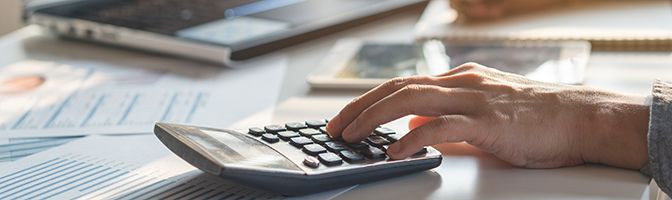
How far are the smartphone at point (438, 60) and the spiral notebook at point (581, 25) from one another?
26 mm

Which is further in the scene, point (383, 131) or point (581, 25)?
point (581, 25)

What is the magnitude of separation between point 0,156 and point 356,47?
45 centimetres

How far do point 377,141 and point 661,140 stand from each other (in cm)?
20

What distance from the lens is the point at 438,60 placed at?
995 mm

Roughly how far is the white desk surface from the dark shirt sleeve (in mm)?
14

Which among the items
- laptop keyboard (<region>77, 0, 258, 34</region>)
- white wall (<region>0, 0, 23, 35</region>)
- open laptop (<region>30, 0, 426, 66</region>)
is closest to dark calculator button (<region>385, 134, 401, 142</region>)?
open laptop (<region>30, 0, 426, 66</region>)

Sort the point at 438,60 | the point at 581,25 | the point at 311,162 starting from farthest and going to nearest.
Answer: the point at 581,25 < the point at 438,60 < the point at 311,162

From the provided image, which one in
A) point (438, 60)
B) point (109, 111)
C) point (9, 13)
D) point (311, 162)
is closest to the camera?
point (311, 162)

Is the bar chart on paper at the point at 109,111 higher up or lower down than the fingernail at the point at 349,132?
lower down

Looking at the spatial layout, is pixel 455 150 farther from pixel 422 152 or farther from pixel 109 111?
pixel 109 111

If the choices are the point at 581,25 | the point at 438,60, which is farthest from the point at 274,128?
the point at 581,25

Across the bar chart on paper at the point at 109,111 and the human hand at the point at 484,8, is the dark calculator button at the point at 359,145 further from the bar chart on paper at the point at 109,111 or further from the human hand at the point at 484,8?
the human hand at the point at 484,8

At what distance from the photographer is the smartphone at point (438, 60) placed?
3.06ft

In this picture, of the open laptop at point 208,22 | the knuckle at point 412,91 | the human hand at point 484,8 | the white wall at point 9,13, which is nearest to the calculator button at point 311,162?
the knuckle at point 412,91
